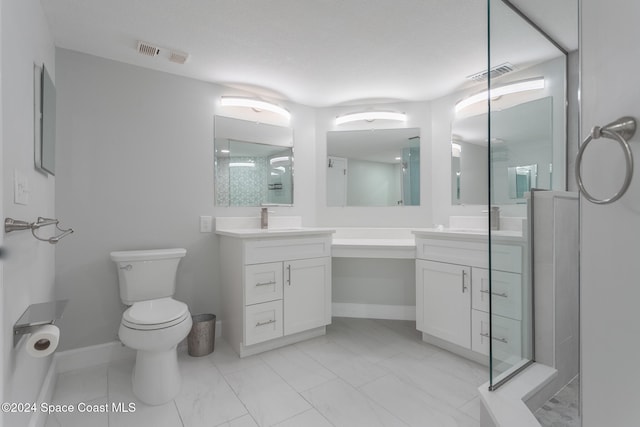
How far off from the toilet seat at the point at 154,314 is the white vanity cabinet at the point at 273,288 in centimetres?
46

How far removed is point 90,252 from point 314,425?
6.03 feet

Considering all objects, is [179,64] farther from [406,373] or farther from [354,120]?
[406,373]

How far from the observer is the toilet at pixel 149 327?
1.67m

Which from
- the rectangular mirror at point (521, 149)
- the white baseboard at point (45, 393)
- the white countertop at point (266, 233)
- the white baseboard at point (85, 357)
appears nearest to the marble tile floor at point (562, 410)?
the rectangular mirror at point (521, 149)

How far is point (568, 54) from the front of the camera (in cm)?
157

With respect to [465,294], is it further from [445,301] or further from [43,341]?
[43,341]

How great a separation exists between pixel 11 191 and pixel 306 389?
1675 millimetres

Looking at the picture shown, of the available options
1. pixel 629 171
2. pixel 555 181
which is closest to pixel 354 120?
pixel 555 181

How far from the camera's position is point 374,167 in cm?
305

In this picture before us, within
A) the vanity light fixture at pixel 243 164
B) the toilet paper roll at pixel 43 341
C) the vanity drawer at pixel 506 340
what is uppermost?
the vanity light fixture at pixel 243 164

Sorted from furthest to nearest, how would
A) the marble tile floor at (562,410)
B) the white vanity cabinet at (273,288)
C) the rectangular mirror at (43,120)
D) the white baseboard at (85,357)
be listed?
1. the white vanity cabinet at (273,288)
2. the white baseboard at (85,357)
3. the rectangular mirror at (43,120)
4. the marble tile floor at (562,410)

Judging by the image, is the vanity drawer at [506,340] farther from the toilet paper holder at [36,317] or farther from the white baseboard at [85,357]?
the white baseboard at [85,357]

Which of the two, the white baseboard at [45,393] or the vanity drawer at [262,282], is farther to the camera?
the vanity drawer at [262,282]

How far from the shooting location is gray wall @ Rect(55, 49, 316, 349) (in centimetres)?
206
